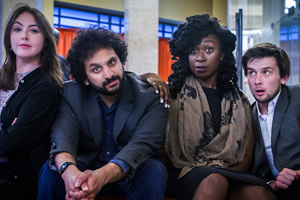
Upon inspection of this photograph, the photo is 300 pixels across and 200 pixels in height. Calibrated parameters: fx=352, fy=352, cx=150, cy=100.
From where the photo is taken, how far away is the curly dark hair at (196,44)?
2.42 m

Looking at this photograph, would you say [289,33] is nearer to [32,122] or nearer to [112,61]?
[112,61]

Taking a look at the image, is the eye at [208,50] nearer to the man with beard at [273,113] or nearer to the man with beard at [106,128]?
the man with beard at [273,113]

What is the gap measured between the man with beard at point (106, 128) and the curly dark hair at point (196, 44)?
1.16ft

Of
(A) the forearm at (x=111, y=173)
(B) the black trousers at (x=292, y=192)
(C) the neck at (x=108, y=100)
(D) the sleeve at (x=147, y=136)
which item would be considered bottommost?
(B) the black trousers at (x=292, y=192)

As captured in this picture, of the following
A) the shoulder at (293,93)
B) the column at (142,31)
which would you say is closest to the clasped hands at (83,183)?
the shoulder at (293,93)

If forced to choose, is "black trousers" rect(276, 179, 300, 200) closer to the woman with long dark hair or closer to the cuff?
the cuff

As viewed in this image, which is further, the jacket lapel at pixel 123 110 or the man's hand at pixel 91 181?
the jacket lapel at pixel 123 110

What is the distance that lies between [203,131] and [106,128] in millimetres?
641

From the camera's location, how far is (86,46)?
2174mm

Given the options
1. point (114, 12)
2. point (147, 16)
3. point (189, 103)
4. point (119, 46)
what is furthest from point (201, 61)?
point (114, 12)

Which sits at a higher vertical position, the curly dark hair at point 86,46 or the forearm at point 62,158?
the curly dark hair at point 86,46

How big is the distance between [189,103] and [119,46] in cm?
60

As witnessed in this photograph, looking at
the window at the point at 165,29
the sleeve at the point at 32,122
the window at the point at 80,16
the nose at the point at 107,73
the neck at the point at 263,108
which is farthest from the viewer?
the window at the point at 165,29

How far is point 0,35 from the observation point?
4.68m
